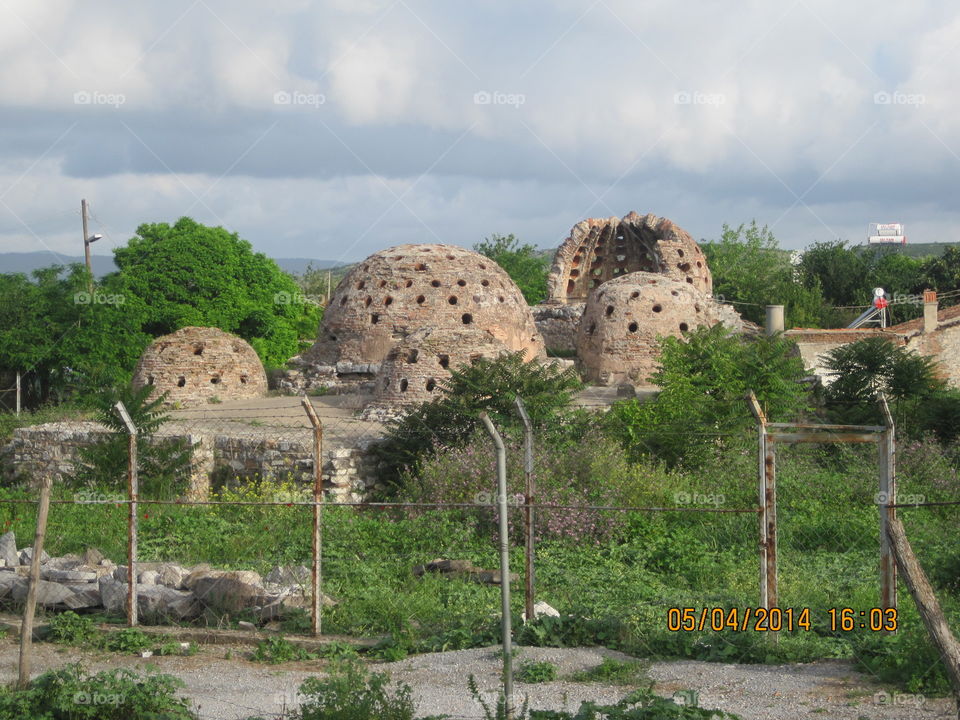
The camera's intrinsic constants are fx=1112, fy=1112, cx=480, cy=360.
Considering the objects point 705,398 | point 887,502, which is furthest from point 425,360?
point 887,502

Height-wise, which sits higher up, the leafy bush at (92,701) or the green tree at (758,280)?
the green tree at (758,280)

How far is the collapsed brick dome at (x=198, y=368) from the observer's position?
2317 centimetres

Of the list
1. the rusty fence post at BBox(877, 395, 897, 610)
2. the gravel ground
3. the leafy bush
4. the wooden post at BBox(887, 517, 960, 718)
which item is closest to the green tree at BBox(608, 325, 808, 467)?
the rusty fence post at BBox(877, 395, 897, 610)

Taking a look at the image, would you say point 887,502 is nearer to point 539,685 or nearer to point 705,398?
point 539,685

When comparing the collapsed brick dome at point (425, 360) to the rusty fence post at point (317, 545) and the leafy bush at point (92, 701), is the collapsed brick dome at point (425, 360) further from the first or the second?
the leafy bush at point (92, 701)

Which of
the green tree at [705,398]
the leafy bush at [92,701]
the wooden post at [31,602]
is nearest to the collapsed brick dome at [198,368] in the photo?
the green tree at [705,398]

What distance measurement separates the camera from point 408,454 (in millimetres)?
16516

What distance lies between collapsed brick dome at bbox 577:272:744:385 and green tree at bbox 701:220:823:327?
42.6ft

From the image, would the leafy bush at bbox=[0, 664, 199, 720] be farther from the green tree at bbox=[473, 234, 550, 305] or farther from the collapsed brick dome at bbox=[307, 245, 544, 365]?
the green tree at bbox=[473, 234, 550, 305]

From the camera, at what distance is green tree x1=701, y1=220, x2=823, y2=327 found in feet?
134

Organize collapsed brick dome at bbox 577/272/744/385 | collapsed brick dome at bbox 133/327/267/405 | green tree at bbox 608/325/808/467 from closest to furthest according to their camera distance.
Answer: green tree at bbox 608/325/808/467 < collapsed brick dome at bbox 133/327/267/405 < collapsed brick dome at bbox 577/272/744/385

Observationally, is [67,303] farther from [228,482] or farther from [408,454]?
[408,454]

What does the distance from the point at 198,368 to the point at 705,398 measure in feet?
36.4

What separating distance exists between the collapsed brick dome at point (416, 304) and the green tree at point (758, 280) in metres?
15.7
